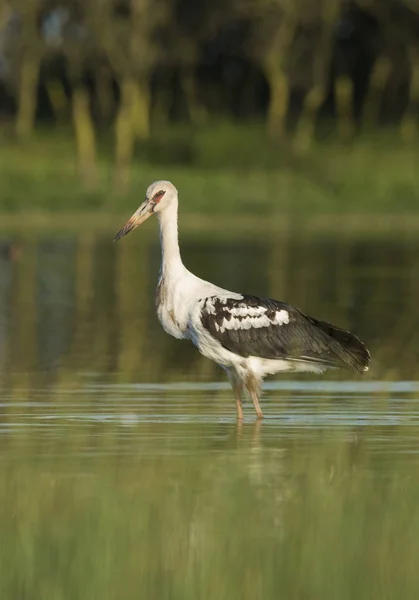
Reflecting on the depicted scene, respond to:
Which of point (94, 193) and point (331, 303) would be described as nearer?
point (331, 303)

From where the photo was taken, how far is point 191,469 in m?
10.6

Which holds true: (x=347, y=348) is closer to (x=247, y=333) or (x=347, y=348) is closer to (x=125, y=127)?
(x=247, y=333)

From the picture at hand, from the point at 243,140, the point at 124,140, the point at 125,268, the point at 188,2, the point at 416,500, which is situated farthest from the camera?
the point at 188,2

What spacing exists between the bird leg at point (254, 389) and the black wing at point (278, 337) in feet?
0.53

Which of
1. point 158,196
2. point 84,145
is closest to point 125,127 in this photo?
point 84,145

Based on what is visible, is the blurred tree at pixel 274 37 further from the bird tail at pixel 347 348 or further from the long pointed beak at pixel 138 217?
the bird tail at pixel 347 348

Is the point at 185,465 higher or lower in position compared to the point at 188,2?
lower

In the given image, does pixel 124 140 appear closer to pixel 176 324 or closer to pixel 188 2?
pixel 188 2

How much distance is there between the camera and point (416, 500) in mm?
9398

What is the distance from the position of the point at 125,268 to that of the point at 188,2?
3059 cm

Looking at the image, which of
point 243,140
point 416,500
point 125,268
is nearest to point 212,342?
point 416,500

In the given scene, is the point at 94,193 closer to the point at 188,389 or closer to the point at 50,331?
the point at 50,331

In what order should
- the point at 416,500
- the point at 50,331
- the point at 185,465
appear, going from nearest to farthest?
the point at 416,500
the point at 185,465
the point at 50,331

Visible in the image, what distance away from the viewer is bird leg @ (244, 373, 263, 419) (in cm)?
1302
